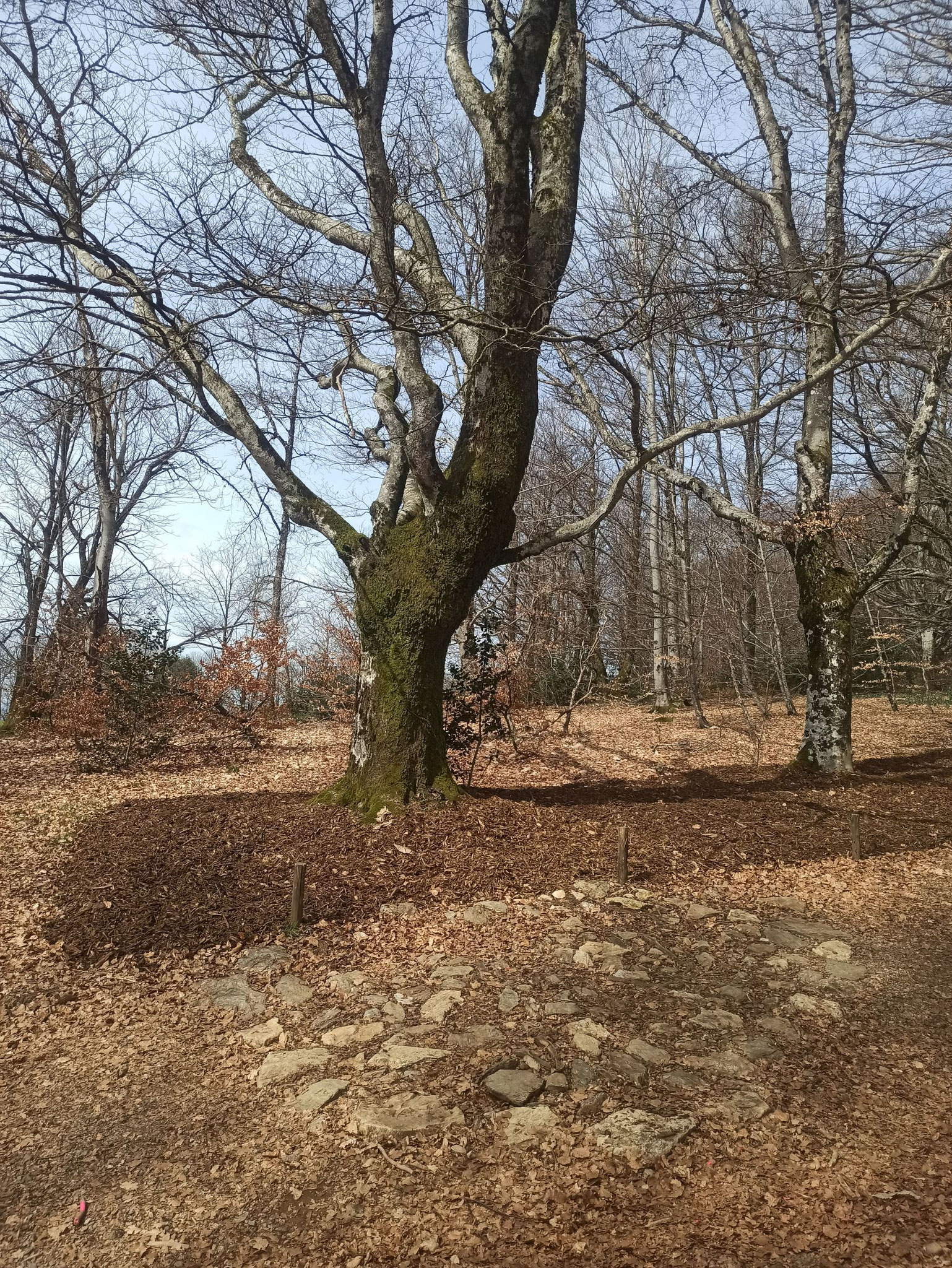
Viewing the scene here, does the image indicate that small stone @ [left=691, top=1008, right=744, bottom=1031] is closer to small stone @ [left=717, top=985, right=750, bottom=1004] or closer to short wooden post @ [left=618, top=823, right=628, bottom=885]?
small stone @ [left=717, top=985, right=750, bottom=1004]

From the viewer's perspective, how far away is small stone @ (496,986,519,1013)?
354 cm

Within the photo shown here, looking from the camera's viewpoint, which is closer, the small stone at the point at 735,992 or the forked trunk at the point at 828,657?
the small stone at the point at 735,992

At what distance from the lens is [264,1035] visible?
3.46m

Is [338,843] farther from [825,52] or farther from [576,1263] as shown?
[825,52]

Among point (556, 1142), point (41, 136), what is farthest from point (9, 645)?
point (556, 1142)

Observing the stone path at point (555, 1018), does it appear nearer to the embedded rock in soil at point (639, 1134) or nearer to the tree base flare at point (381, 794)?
the embedded rock in soil at point (639, 1134)

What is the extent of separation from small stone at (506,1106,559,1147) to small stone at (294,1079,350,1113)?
71 cm

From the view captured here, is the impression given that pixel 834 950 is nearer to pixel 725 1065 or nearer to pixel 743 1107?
pixel 725 1065

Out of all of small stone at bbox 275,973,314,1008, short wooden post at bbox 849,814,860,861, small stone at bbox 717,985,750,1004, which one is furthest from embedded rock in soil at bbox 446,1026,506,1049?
short wooden post at bbox 849,814,860,861

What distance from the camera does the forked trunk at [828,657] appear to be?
7.59m

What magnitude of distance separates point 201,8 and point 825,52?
264 inches

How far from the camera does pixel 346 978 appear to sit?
12.7ft

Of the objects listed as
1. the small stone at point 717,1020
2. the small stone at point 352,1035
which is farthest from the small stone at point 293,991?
the small stone at point 717,1020

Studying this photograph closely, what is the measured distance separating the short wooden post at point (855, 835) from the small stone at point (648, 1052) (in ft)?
9.71
